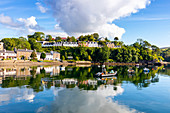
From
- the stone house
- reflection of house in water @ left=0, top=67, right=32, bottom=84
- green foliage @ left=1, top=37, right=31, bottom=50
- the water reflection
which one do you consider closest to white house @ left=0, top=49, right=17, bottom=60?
the stone house

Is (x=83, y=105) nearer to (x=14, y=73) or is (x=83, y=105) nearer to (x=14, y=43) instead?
(x=14, y=73)

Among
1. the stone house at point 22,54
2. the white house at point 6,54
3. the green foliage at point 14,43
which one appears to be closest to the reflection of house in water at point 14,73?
the white house at point 6,54

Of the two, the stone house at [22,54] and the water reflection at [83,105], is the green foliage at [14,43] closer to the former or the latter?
the stone house at [22,54]

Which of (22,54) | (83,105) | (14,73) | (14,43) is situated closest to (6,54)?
(22,54)

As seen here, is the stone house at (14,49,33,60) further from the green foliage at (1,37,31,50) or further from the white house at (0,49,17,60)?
the green foliage at (1,37,31,50)

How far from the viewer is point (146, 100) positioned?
86.5 feet

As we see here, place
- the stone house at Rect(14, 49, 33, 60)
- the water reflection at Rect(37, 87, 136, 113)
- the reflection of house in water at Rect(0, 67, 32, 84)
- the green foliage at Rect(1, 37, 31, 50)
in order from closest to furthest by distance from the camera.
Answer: the water reflection at Rect(37, 87, 136, 113), the reflection of house in water at Rect(0, 67, 32, 84), the stone house at Rect(14, 49, 33, 60), the green foliage at Rect(1, 37, 31, 50)

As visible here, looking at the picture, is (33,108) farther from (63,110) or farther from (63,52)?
(63,52)

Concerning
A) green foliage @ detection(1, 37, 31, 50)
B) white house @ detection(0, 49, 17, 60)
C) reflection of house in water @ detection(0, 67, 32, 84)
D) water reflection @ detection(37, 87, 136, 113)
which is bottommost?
water reflection @ detection(37, 87, 136, 113)

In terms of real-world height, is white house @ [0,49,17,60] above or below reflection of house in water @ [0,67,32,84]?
above

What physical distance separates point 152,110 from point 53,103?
14.0 metres

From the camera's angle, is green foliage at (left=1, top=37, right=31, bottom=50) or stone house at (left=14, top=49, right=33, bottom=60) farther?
green foliage at (left=1, top=37, right=31, bottom=50)

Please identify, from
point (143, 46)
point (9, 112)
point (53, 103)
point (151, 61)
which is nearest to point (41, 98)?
point (53, 103)

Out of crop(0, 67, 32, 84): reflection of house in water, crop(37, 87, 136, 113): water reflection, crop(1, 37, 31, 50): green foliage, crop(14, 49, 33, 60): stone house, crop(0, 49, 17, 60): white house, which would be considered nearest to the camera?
crop(37, 87, 136, 113): water reflection
